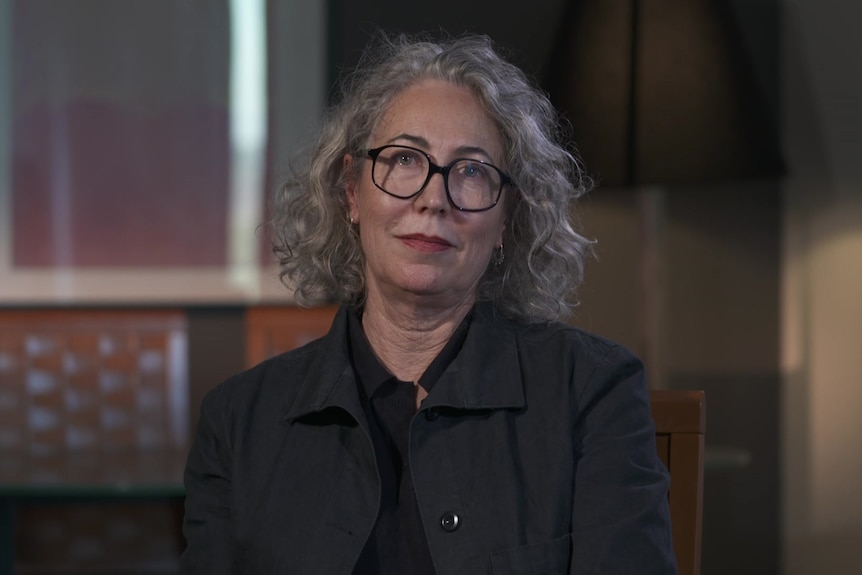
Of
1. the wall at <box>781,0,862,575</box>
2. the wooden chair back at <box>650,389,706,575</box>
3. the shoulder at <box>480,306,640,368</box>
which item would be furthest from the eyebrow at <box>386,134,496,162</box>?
the wall at <box>781,0,862,575</box>

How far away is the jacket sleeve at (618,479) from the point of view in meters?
1.24

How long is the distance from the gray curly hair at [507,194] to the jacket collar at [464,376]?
61mm

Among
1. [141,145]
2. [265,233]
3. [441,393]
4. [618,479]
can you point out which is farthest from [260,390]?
[141,145]

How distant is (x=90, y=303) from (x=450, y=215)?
6.25ft

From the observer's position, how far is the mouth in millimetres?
1392

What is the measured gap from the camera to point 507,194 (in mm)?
1507

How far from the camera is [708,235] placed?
9.38 ft

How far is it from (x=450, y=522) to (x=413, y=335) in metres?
0.28

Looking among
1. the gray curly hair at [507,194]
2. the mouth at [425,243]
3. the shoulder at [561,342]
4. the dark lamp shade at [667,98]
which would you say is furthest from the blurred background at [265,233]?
the mouth at [425,243]

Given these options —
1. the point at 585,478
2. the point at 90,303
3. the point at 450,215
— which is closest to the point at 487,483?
the point at 585,478

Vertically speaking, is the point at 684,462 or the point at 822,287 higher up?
the point at 822,287

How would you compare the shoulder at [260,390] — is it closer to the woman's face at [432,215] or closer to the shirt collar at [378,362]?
the shirt collar at [378,362]

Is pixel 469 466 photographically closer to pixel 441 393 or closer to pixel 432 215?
pixel 441 393

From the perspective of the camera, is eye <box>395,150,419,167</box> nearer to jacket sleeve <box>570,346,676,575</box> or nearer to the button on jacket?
the button on jacket
